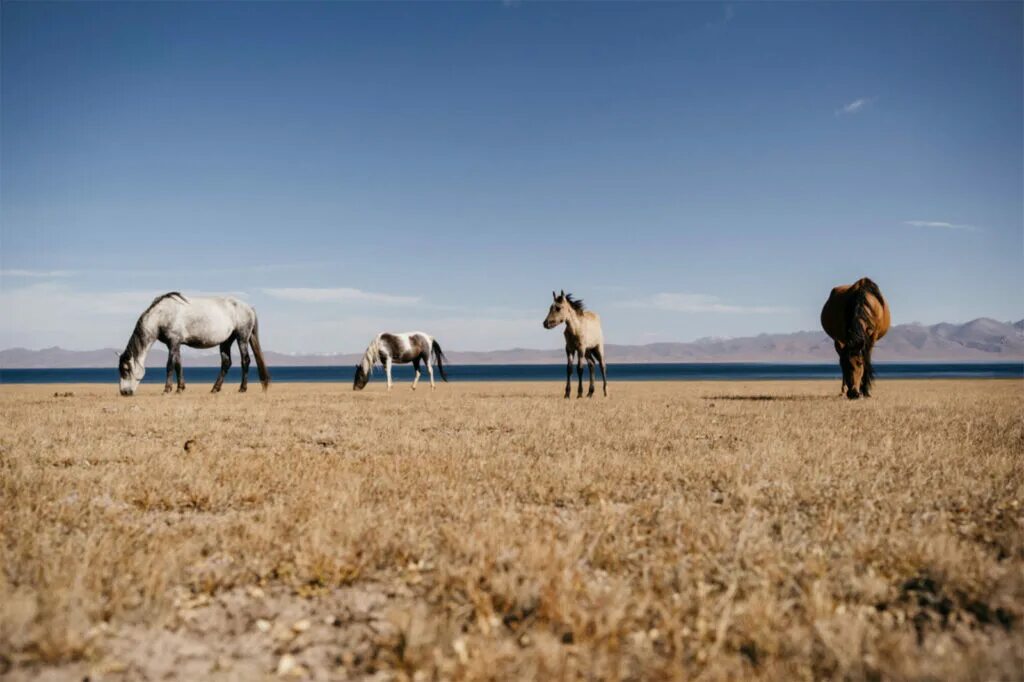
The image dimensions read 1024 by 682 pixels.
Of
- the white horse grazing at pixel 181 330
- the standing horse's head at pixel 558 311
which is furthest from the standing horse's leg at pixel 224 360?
the standing horse's head at pixel 558 311

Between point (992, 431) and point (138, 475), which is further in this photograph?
point (992, 431)

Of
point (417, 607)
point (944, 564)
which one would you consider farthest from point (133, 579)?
point (944, 564)

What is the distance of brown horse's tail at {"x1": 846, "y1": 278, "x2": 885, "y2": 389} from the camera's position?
54.6 ft

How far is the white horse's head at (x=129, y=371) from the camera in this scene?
19969mm

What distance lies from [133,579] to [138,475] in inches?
143

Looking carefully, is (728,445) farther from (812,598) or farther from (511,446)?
(812,598)

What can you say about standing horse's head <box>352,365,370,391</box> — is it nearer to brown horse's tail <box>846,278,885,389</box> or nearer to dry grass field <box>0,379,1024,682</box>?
dry grass field <box>0,379,1024,682</box>

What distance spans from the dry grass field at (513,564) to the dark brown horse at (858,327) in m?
8.47

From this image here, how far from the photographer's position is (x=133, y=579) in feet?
13.0

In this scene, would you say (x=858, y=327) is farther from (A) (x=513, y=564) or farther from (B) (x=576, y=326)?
(A) (x=513, y=564)

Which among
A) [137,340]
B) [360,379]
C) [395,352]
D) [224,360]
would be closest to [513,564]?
[137,340]

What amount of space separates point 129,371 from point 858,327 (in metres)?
23.4

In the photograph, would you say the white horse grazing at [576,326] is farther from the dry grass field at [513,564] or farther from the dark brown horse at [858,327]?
the dry grass field at [513,564]

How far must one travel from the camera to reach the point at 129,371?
794 inches
